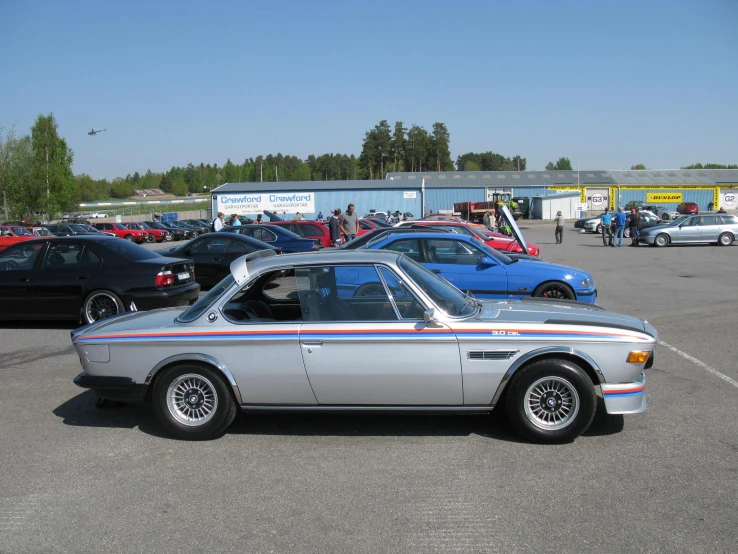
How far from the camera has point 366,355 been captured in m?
4.88

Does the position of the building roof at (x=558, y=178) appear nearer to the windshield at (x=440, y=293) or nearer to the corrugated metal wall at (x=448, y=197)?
the corrugated metal wall at (x=448, y=197)

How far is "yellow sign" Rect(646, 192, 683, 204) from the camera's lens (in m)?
66.6

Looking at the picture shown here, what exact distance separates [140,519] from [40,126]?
224 ft

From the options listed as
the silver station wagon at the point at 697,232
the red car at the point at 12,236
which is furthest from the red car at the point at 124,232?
the silver station wagon at the point at 697,232

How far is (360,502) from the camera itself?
402 cm

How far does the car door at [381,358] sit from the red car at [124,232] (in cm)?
3894

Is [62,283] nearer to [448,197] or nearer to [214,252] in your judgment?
[214,252]

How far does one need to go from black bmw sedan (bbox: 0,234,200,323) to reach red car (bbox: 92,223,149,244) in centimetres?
3233

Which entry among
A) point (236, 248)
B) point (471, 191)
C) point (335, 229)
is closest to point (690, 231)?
point (335, 229)

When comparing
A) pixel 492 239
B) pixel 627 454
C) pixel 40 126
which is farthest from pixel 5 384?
pixel 40 126

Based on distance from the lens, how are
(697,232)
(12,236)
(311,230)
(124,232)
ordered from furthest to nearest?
(124,232)
(697,232)
(12,236)
(311,230)

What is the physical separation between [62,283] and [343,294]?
645cm

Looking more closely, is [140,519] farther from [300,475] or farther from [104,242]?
[104,242]

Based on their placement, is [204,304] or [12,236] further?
[12,236]
